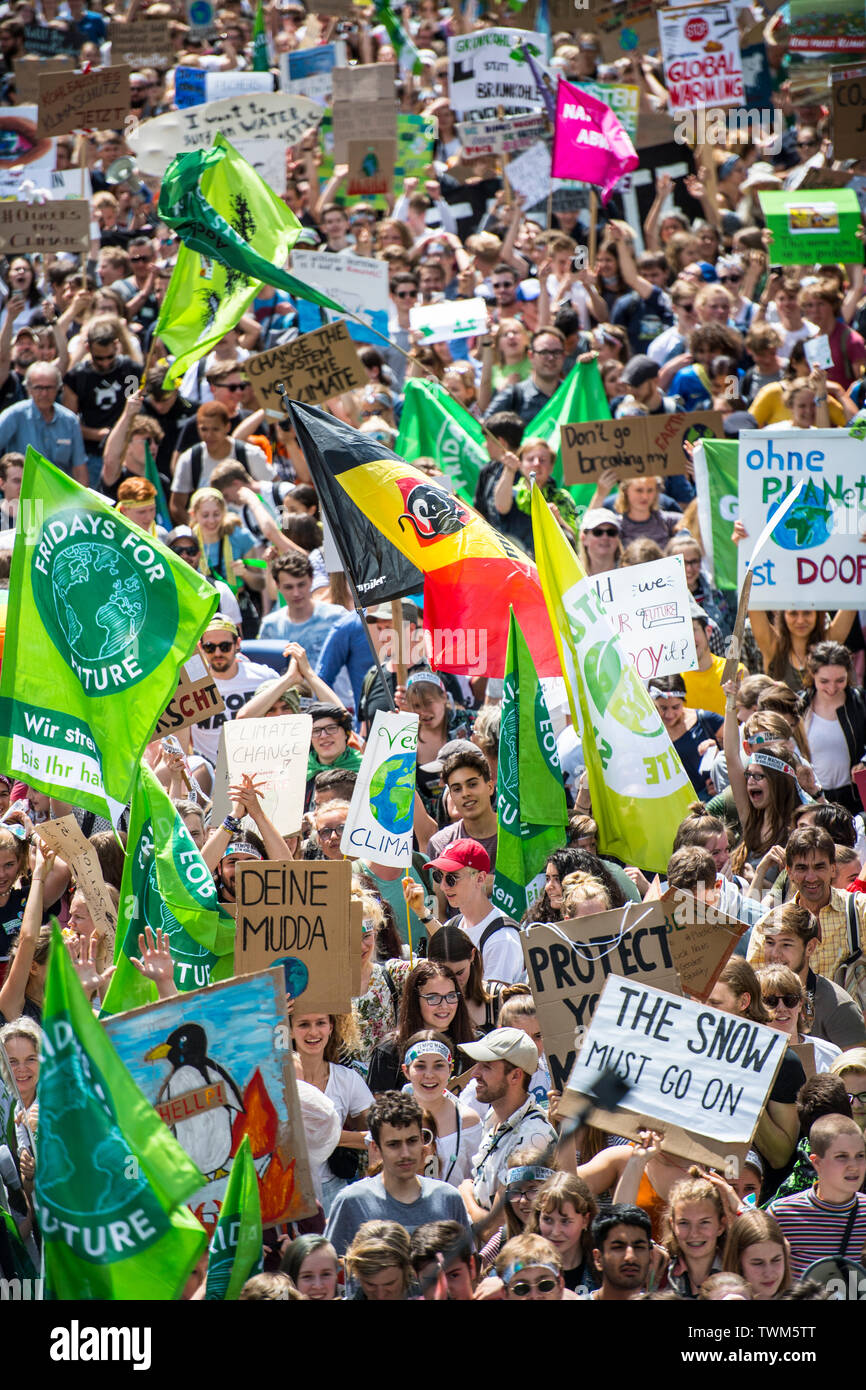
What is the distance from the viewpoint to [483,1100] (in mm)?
5930

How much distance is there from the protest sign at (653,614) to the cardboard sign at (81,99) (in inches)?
364

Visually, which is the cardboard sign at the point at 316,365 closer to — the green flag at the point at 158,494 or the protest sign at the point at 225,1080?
the green flag at the point at 158,494

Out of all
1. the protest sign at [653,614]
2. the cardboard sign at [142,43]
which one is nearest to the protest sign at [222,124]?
the cardboard sign at [142,43]

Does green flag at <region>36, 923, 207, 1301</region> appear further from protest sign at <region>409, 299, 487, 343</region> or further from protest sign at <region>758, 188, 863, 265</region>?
protest sign at <region>758, 188, 863, 265</region>

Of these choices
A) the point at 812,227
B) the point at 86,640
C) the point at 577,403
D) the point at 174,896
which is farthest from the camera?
the point at 812,227

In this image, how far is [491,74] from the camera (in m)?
15.5

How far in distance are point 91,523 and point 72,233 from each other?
709 centimetres

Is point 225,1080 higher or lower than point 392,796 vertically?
lower

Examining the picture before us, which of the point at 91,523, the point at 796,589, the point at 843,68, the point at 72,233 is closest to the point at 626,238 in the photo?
the point at 843,68

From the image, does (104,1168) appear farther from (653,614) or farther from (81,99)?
(81,99)

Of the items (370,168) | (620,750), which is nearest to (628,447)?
(620,750)

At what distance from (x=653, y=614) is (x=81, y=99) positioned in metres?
9.55

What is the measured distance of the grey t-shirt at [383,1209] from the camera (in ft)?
18.0

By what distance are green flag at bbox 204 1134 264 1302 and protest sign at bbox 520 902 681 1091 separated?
1419 mm
